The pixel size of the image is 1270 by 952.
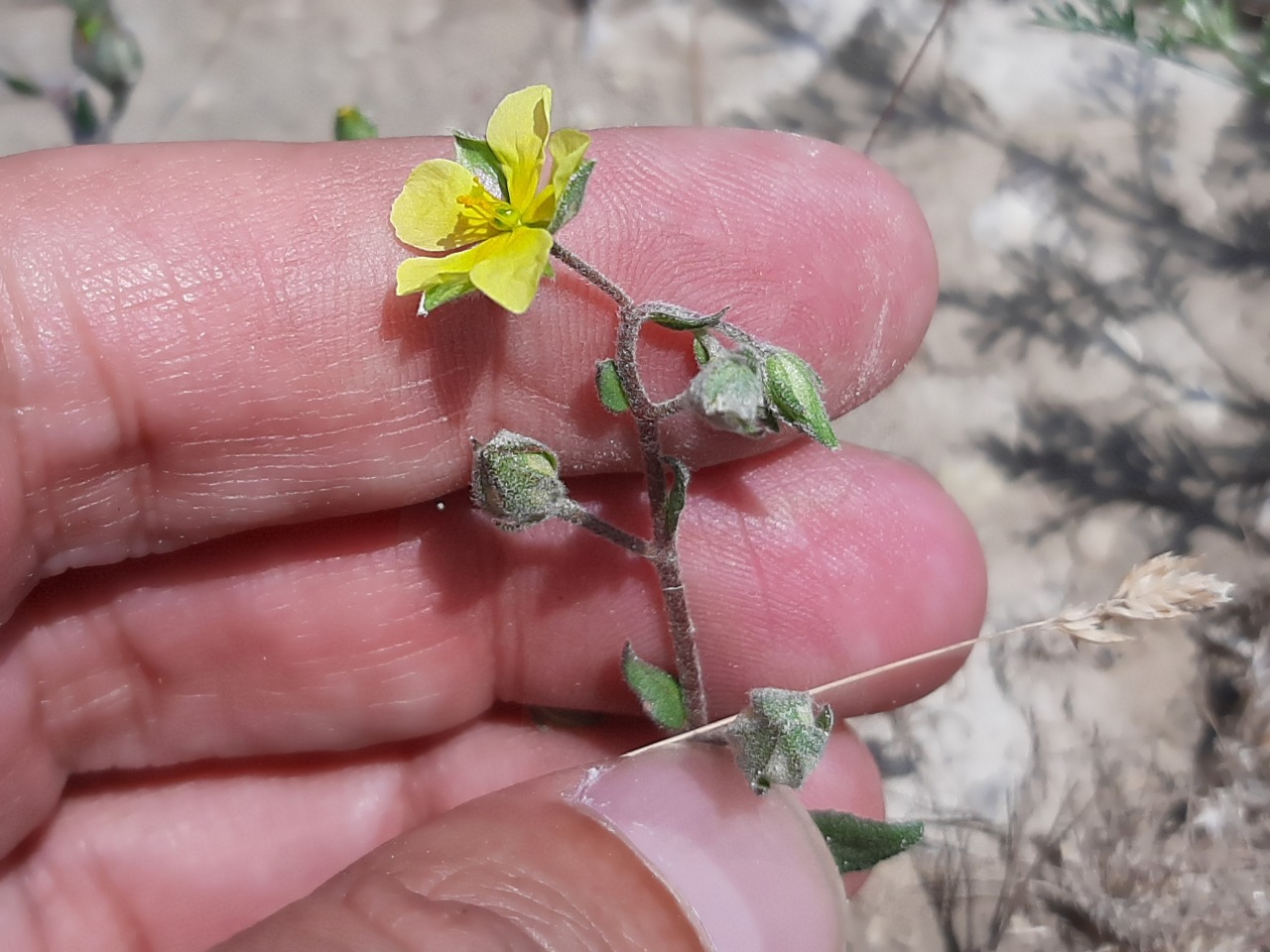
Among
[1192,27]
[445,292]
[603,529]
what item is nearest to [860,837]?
[603,529]

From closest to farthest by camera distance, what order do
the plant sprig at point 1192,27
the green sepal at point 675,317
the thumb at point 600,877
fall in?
1. the thumb at point 600,877
2. the green sepal at point 675,317
3. the plant sprig at point 1192,27

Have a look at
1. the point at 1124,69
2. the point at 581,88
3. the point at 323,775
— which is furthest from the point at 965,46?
the point at 323,775

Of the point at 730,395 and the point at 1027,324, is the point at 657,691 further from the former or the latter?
the point at 1027,324

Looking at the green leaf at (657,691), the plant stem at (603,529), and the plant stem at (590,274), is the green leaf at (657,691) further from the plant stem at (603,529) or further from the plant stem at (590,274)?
the plant stem at (590,274)

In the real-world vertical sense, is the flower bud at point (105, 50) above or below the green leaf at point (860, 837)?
above

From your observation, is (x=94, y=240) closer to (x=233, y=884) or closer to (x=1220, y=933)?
Result: (x=233, y=884)

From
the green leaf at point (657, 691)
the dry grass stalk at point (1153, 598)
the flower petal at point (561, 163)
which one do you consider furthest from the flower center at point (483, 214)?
the dry grass stalk at point (1153, 598)
